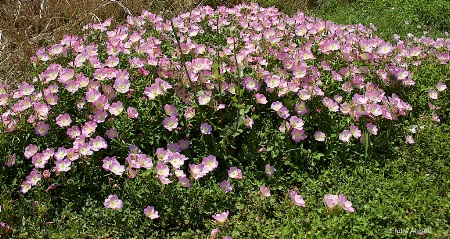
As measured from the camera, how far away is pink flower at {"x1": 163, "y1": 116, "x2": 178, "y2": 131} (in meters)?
3.02

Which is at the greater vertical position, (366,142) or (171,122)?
(171,122)

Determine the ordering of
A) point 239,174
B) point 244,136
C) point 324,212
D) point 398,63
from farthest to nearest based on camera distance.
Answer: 1. point 398,63
2. point 244,136
3. point 239,174
4. point 324,212

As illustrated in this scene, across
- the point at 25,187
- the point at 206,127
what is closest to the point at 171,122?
the point at 206,127

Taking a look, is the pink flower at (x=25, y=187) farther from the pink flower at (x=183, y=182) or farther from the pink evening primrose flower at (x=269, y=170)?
the pink evening primrose flower at (x=269, y=170)

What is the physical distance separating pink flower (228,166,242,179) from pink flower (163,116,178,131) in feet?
1.49

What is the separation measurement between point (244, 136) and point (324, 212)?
32.4 inches

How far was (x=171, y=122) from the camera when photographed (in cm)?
304

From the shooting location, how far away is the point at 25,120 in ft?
9.99

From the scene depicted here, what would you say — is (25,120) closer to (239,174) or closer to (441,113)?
(239,174)

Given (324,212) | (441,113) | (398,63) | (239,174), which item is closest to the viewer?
(324,212)

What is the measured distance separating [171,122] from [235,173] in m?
0.52

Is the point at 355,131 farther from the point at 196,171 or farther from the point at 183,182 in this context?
the point at 183,182

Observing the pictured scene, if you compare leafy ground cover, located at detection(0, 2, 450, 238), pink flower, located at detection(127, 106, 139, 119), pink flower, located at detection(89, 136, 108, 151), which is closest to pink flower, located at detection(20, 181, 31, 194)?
leafy ground cover, located at detection(0, 2, 450, 238)

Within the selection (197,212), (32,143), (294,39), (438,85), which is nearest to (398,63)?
(438,85)
